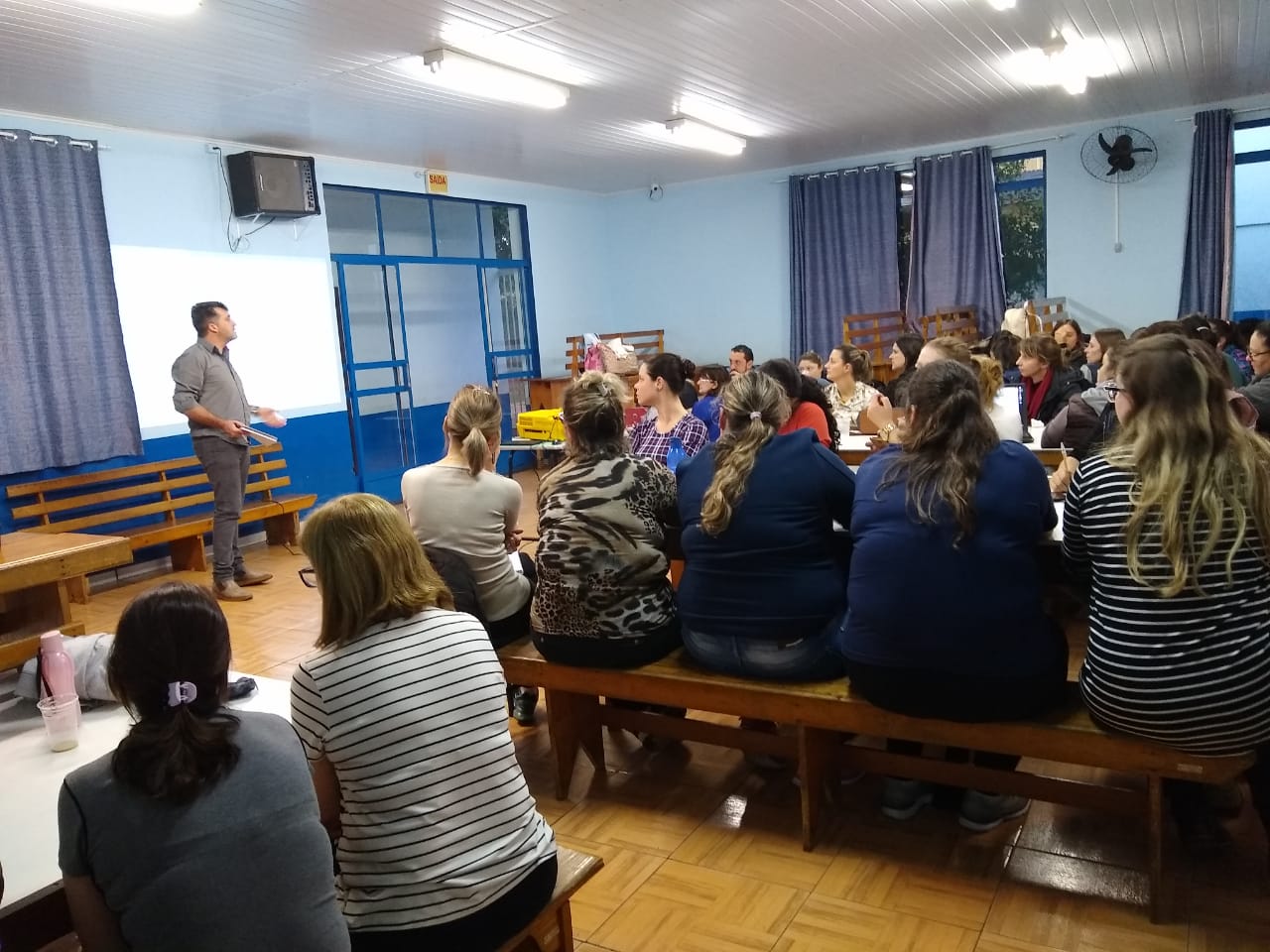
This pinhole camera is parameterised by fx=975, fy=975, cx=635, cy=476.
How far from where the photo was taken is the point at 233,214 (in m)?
6.60

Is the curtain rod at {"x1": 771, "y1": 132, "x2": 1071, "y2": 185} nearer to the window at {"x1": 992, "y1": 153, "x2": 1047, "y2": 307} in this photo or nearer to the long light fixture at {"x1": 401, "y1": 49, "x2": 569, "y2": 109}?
the window at {"x1": 992, "y1": 153, "x2": 1047, "y2": 307}

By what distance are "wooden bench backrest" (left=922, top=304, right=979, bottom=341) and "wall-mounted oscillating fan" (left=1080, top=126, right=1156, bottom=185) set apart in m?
1.49

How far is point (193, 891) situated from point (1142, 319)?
884cm

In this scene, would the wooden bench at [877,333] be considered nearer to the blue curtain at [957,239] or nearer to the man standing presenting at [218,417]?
the blue curtain at [957,239]

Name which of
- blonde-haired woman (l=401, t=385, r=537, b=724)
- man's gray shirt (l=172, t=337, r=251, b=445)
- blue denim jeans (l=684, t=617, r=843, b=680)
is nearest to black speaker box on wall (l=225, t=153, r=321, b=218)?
man's gray shirt (l=172, t=337, r=251, b=445)

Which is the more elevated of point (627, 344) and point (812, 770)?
point (627, 344)

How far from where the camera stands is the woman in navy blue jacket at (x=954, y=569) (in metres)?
2.05

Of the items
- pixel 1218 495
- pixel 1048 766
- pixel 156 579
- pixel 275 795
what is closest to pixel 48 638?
pixel 275 795

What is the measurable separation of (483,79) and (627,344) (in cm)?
491

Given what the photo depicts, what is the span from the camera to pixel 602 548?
→ 2.53 meters

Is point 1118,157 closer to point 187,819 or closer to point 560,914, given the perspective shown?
point 560,914

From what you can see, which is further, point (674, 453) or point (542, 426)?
point (542, 426)

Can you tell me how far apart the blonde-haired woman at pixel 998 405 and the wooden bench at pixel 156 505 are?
4356mm

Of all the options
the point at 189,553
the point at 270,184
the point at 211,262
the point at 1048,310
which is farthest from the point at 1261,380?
the point at 211,262
